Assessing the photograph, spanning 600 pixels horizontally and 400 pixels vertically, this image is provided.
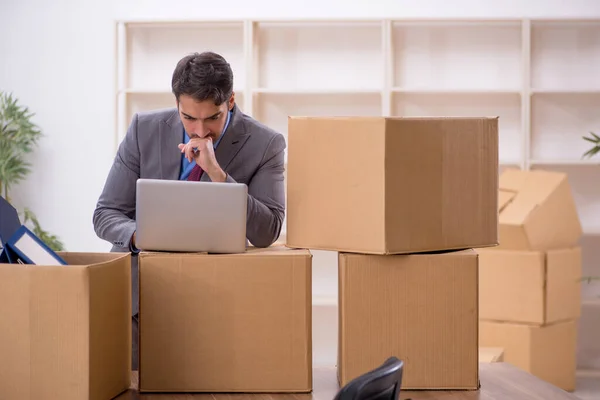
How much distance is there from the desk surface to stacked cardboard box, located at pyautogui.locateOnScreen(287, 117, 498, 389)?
34mm

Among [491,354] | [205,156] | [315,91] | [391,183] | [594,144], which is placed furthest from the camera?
[594,144]

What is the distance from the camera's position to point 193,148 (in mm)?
1954

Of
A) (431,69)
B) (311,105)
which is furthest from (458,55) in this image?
(311,105)

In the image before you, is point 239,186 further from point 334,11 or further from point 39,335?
point 334,11

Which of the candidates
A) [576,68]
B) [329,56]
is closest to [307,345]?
[329,56]

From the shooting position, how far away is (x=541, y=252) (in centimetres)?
395

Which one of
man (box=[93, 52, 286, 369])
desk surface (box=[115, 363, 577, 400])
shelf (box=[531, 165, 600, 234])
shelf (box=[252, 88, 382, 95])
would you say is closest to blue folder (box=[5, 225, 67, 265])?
desk surface (box=[115, 363, 577, 400])

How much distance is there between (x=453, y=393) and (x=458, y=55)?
3245mm

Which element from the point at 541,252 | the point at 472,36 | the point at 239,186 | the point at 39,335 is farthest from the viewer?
the point at 472,36

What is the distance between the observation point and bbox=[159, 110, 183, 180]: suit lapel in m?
2.07

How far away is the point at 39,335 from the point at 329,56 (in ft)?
11.1

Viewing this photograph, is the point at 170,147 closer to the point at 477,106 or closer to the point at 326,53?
A: the point at 326,53

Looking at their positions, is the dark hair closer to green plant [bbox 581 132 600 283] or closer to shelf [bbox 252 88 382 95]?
shelf [bbox 252 88 382 95]

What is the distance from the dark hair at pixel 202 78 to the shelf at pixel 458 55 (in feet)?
8.95
